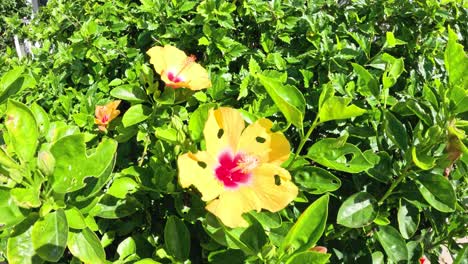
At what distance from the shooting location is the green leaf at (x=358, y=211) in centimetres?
110

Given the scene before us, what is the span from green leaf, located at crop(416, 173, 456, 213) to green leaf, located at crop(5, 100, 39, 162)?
0.89 m

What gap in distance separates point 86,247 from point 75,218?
9cm

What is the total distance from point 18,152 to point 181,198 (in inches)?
16.4

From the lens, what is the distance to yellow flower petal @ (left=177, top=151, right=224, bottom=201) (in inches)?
34.8

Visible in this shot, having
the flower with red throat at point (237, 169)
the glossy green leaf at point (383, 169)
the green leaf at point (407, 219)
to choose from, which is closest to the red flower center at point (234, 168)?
the flower with red throat at point (237, 169)

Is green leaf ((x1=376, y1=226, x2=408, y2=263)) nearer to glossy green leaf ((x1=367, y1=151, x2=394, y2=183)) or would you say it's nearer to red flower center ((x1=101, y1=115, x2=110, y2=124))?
glossy green leaf ((x1=367, y1=151, x2=394, y2=183))

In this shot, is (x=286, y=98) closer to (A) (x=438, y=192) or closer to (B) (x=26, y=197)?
(A) (x=438, y=192)

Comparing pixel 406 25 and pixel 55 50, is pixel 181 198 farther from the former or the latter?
pixel 55 50

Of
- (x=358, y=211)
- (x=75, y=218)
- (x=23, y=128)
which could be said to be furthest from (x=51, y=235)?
(x=358, y=211)

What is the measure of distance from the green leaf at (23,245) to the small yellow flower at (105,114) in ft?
1.76

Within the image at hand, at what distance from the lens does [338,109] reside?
36.0 inches

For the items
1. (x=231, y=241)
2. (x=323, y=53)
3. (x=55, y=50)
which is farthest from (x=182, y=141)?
(x=55, y=50)

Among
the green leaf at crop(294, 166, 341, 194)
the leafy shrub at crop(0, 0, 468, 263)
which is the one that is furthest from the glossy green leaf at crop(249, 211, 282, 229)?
the green leaf at crop(294, 166, 341, 194)

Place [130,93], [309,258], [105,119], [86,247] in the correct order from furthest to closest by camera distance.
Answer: [105,119] < [130,93] < [86,247] < [309,258]
